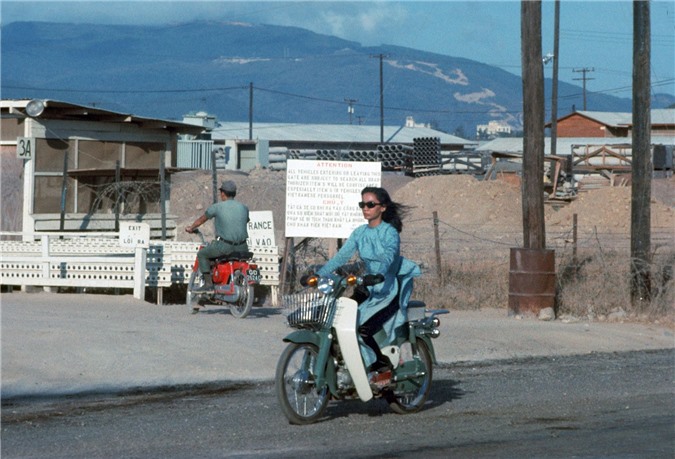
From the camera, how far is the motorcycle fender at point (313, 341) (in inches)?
373

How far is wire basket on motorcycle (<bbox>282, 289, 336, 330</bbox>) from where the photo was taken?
375 inches

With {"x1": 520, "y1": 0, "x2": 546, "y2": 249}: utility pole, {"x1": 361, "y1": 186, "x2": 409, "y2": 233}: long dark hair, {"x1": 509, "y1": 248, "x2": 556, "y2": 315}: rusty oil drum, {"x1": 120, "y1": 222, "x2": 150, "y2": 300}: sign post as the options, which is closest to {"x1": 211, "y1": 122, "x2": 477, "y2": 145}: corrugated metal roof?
{"x1": 120, "y1": 222, "x2": 150, "y2": 300}: sign post

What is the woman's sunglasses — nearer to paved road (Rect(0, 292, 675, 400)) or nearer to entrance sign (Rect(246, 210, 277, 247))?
paved road (Rect(0, 292, 675, 400))

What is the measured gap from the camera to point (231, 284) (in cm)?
1647

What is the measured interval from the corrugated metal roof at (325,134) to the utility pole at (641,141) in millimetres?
83774

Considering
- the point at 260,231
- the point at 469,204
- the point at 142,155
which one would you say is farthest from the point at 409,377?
the point at 469,204

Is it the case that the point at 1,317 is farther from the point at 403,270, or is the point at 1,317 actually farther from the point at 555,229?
the point at 555,229

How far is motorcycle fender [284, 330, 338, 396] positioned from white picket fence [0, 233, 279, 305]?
9.15 metres

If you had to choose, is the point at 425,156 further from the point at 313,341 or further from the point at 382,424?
the point at 313,341

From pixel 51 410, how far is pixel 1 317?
17.1 ft

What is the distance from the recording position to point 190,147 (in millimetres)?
58156

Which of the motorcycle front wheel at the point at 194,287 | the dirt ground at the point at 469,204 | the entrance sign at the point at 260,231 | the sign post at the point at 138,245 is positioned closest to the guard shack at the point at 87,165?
the entrance sign at the point at 260,231

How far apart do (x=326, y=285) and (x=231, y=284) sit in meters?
7.12

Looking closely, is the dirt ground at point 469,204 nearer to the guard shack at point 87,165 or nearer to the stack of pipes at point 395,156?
the guard shack at point 87,165
